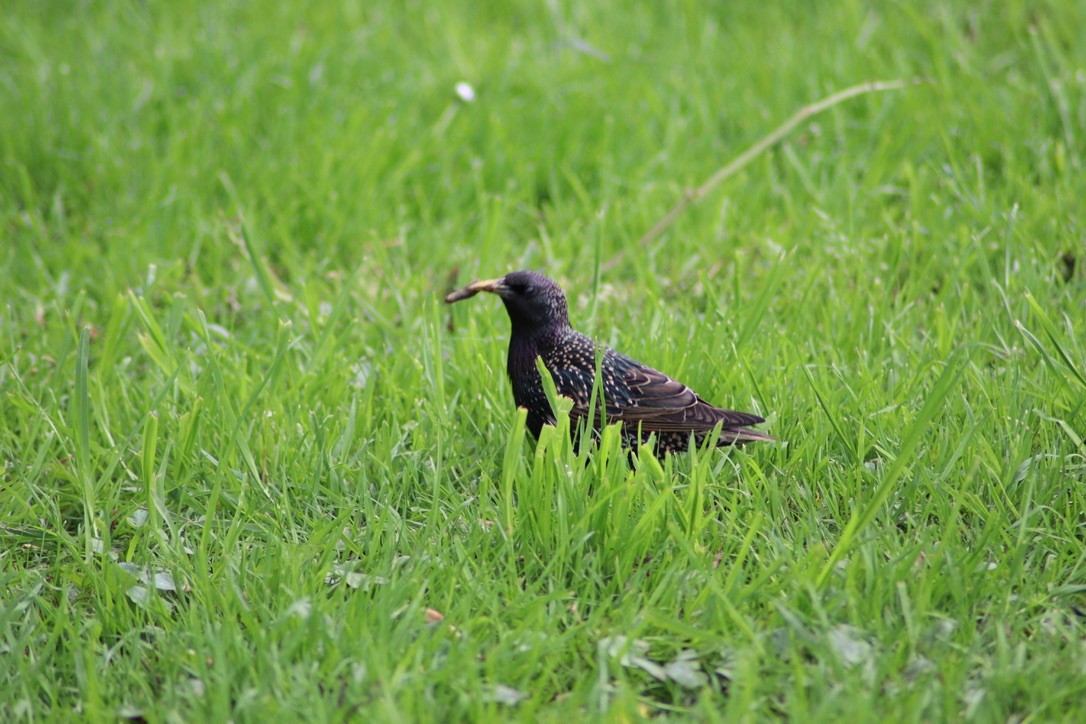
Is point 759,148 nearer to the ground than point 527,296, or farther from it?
farther from it

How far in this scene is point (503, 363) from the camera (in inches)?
159

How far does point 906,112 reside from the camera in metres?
5.59

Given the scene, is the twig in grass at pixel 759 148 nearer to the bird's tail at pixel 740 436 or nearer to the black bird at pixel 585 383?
the black bird at pixel 585 383

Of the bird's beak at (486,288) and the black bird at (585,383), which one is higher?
the bird's beak at (486,288)

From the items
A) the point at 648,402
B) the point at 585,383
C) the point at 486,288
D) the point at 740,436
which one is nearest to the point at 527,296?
the point at 486,288

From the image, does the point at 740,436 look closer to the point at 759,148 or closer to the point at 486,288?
the point at 486,288

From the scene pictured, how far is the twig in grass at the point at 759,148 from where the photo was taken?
4.93 meters

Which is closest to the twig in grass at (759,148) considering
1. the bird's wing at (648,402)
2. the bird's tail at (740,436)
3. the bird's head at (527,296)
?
the bird's head at (527,296)

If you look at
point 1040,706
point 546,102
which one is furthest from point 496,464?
point 546,102

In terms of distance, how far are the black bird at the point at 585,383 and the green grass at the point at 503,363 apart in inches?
4.9

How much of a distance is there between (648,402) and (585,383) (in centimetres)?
23

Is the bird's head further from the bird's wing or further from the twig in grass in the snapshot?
the twig in grass

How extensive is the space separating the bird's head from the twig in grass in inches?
45.6

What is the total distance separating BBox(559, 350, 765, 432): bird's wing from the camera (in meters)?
3.41
